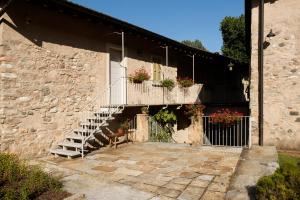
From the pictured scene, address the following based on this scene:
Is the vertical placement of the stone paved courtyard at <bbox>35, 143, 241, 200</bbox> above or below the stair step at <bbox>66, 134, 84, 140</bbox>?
below

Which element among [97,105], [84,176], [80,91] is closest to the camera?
[84,176]

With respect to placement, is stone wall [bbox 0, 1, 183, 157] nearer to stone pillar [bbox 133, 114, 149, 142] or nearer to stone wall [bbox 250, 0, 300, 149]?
stone pillar [bbox 133, 114, 149, 142]

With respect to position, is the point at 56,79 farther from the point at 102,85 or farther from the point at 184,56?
the point at 184,56

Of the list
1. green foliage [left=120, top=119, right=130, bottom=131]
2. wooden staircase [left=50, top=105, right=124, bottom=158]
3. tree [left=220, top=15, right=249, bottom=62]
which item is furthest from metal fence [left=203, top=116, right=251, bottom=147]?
tree [left=220, top=15, right=249, bottom=62]

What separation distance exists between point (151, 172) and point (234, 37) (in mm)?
30478

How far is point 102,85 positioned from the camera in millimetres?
→ 10578

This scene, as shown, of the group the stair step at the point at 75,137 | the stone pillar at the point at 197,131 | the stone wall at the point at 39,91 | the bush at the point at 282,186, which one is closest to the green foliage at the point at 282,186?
the bush at the point at 282,186

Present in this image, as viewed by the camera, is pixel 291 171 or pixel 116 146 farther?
pixel 116 146

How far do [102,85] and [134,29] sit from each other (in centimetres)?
238

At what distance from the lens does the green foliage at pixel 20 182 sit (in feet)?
14.5

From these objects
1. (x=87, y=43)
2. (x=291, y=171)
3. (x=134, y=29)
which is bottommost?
(x=291, y=171)

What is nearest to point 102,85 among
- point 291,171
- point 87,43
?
point 87,43

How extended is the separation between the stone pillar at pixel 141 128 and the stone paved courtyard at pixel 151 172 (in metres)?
1.62

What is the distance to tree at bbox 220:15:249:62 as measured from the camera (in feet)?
110
